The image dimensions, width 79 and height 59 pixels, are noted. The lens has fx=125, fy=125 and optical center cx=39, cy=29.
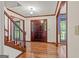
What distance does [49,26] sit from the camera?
9.64m

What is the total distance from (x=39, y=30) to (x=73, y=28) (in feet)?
29.6

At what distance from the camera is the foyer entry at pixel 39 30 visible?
1003cm

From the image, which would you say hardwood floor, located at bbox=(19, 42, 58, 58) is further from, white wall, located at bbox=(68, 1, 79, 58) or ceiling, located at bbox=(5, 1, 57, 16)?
white wall, located at bbox=(68, 1, 79, 58)

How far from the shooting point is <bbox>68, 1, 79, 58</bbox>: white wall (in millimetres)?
1396

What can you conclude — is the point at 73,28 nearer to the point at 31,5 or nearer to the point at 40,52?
the point at 40,52

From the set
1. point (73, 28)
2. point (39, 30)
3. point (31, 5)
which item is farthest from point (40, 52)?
point (39, 30)

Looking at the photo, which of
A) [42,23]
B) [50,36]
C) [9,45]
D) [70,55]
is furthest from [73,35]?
[42,23]

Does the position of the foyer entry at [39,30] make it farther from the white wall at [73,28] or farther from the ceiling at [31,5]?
the white wall at [73,28]

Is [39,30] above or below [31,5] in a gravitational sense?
below

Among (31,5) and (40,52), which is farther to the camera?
(31,5)

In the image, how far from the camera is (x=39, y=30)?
34.2 ft

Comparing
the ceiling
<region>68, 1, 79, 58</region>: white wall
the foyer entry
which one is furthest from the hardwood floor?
<region>68, 1, 79, 58</region>: white wall

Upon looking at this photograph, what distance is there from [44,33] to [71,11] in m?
8.62

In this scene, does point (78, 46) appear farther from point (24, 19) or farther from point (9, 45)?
point (24, 19)
